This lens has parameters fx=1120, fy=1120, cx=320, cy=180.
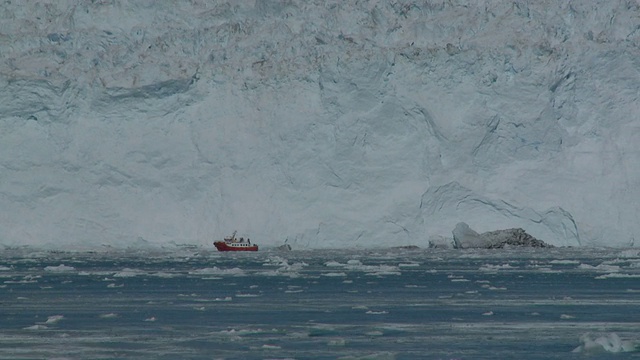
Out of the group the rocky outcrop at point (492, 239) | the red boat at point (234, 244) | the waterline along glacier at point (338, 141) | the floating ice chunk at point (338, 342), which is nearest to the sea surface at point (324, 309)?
the floating ice chunk at point (338, 342)

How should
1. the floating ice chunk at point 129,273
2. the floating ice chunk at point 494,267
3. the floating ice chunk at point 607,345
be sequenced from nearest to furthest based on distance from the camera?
1. the floating ice chunk at point 607,345
2. the floating ice chunk at point 129,273
3. the floating ice chunk at point 494,267

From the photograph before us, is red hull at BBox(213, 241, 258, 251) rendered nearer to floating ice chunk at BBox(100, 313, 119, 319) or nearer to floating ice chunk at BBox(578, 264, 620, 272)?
floating ice chunk at BBox(578, 264, 620, 272)

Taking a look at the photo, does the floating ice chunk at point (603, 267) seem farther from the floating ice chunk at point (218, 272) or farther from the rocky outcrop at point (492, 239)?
the floating ice chunk at point (218, 272)

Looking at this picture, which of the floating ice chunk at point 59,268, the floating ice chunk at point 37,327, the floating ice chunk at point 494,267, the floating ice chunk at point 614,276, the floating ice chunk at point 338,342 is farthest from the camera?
the floating ice chunk at point 59,268

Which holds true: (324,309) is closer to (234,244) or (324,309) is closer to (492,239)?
(234,244)

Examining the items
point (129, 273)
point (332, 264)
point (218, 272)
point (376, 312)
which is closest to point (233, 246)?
point (332, 264)

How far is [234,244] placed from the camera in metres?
28.1

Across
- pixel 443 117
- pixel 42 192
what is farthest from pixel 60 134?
pixel 443 117

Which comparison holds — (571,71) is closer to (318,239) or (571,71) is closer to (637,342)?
(318,239)

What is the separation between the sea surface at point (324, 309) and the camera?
398 inches

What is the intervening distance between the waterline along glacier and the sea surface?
321cm

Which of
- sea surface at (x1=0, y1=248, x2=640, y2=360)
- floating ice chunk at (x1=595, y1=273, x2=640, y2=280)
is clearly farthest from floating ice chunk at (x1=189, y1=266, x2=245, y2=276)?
floating ice chunk at (x1=595, y1=273, x2=640, y2=280)

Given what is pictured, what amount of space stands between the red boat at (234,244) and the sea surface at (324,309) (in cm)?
334

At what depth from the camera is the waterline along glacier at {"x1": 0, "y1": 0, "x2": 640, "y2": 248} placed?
1086 inches
